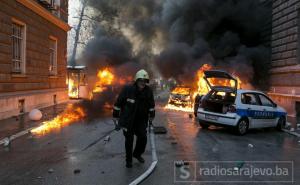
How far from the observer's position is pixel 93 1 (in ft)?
118

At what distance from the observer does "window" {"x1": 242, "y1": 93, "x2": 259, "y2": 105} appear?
10.9m

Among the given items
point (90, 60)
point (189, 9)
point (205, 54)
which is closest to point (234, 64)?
point (205, 54)

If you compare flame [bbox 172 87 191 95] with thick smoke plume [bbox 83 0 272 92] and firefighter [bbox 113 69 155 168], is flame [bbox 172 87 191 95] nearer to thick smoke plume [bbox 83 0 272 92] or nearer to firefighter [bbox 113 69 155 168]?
thick smoke plume [bbox 83 0 272 92]

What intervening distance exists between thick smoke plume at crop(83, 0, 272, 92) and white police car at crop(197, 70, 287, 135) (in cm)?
1052

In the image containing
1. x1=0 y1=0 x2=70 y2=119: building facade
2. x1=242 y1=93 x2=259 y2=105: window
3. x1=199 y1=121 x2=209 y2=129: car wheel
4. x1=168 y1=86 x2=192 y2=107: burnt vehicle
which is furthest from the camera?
x1=168 y1=86 x2=192 y2=107: burnt vehicle

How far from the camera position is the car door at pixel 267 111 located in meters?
11.3

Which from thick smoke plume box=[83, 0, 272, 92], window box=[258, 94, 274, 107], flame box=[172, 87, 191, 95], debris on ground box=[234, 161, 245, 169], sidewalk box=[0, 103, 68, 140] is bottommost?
debris on ground box=[234, 161, 245, 169]

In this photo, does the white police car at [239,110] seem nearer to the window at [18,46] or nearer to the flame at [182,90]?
the window at [18,46]

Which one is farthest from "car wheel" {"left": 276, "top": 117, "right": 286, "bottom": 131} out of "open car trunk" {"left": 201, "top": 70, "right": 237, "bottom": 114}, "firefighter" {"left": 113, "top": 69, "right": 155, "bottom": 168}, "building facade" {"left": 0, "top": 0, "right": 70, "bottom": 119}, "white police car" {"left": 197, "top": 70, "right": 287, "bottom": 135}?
"building facade" {"left": 0, "top": 0, "right": 70, "bottom": 119}

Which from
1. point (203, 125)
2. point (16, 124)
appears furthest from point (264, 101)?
point (16, 124)

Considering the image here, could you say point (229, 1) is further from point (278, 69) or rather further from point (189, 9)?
point (278, 69)

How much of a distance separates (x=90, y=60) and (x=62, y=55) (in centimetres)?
1085

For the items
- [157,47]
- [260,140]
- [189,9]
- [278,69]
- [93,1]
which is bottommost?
[260,140]

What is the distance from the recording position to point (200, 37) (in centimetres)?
2541
